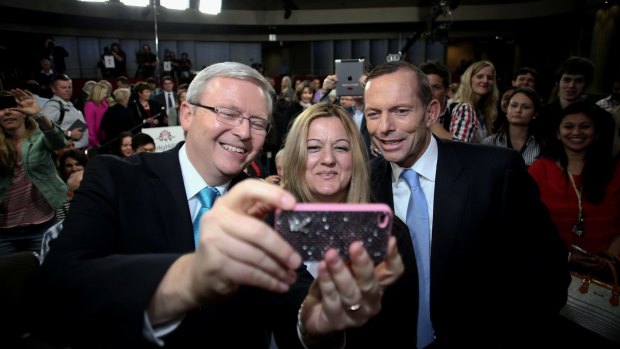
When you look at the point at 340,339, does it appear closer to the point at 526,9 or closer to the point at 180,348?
the point at 180,348

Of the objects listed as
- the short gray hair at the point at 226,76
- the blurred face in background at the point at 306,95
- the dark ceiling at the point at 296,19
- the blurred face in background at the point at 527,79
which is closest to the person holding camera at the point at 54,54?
the dark ceiling at the point at 296,19

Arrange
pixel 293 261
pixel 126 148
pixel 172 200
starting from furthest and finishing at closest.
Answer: pixel 126 148 < pixel 172 200 < pixel 293 261

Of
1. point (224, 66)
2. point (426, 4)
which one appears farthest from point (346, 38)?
point (224, 66)

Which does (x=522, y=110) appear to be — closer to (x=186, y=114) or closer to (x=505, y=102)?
(x=505, y=102)

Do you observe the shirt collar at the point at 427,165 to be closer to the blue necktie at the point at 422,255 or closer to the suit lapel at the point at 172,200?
the blue necktie at the point at 422,255

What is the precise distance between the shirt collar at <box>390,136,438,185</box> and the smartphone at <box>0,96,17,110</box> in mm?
2842

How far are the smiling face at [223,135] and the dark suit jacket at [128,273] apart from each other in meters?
0.09

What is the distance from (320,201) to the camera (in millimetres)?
1824

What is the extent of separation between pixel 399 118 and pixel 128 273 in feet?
4.18

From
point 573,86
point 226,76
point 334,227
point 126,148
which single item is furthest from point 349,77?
point 334,227

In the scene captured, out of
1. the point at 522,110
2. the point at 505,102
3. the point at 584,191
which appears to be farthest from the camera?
the point at 505,102

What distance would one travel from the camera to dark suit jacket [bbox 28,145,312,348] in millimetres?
686

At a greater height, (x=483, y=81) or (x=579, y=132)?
(x=483, y=81)

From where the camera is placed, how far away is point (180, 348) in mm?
888
